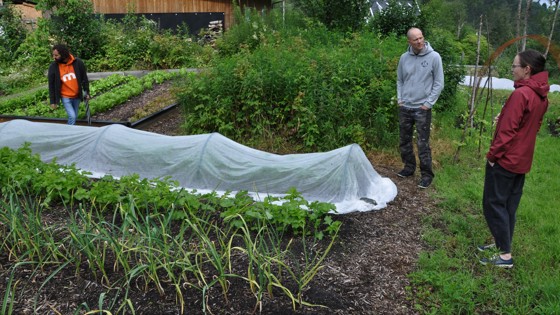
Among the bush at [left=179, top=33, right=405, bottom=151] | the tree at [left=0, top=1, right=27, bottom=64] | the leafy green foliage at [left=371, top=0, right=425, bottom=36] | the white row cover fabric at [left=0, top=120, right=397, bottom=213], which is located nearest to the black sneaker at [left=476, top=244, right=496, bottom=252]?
the white row cover fabric at [left=0, top=120, right=397, bottom=213]

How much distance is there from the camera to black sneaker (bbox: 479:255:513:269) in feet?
12.8

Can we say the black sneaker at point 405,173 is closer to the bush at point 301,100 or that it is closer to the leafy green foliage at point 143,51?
the bush at point 301,100

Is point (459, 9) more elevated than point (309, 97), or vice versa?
point (459, 9)

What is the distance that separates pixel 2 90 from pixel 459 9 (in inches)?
1339

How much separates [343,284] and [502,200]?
1389 mm

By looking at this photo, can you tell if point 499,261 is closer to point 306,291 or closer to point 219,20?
point 306,291

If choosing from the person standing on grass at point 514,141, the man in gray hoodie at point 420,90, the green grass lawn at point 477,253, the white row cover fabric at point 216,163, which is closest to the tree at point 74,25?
the white row cover fabric at point 216,163

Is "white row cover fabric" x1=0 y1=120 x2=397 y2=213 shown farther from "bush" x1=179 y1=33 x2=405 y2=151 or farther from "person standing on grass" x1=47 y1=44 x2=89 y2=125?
"bush" x1=179 y1=33 x2=405 y2=151

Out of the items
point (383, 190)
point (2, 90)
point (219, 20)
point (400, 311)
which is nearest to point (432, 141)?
point (383, 190)

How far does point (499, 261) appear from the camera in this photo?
3.92m

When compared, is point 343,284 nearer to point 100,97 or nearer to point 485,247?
point 485,247

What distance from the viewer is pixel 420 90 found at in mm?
Result: 5438

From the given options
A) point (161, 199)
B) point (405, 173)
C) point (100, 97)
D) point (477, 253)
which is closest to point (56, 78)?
point (100, 97)

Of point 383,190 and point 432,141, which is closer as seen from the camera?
point 383,190
